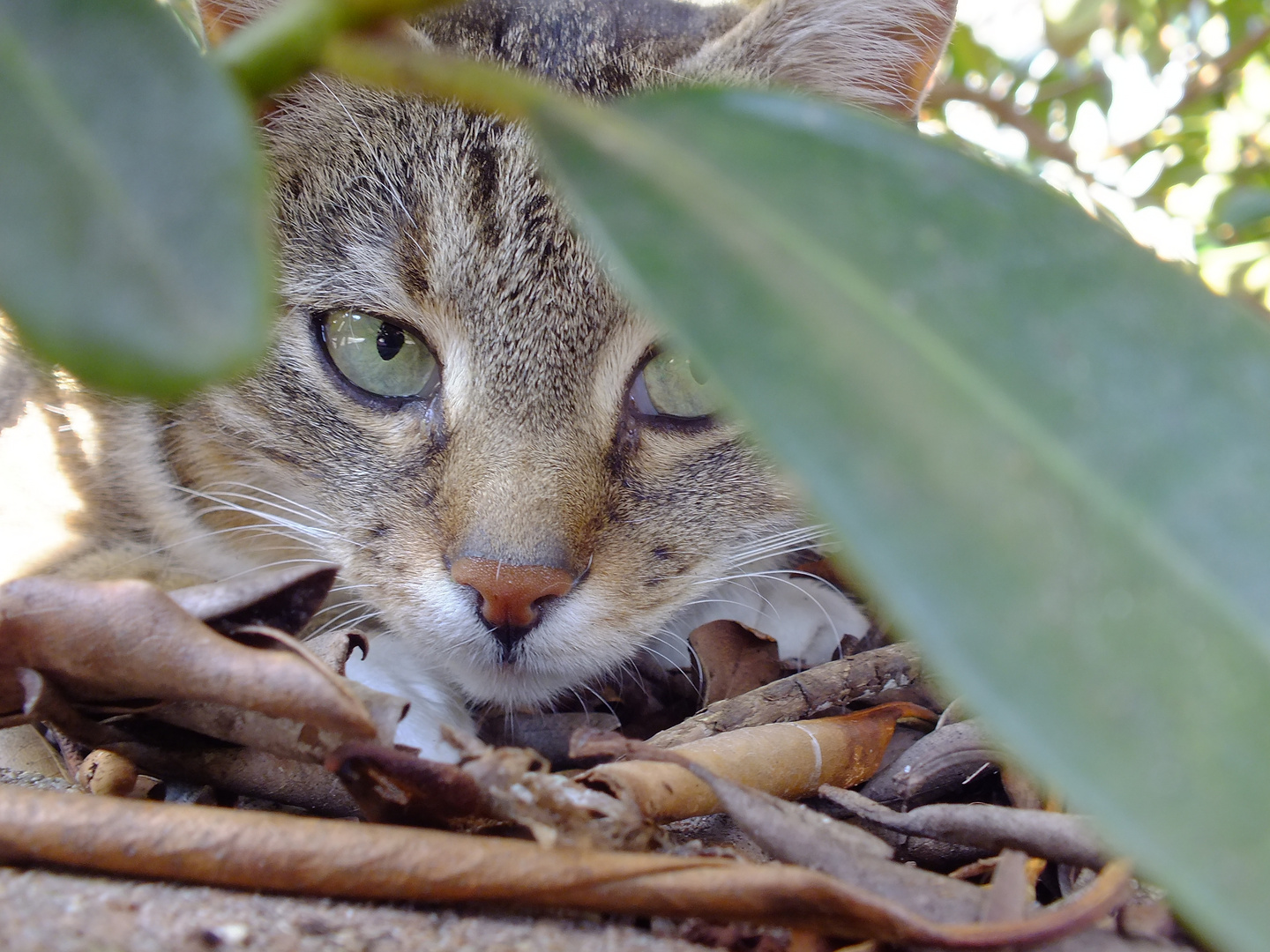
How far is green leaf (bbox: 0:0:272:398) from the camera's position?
18.1 inches

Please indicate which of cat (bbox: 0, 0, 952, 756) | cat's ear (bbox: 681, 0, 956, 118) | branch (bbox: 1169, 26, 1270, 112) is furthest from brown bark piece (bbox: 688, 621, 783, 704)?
branch (bbox: 1169, 26, 1270, 112)

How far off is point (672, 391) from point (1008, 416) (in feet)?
3.52

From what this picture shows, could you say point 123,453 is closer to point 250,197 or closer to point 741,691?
point 741,691

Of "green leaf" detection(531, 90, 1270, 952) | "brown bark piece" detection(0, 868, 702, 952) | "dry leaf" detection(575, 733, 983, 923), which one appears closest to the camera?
"green leaf" detection(531, 90, 1270, 952)

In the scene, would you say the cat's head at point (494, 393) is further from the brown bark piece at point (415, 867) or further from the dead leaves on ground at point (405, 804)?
the brown bark piece at point (415, 867)

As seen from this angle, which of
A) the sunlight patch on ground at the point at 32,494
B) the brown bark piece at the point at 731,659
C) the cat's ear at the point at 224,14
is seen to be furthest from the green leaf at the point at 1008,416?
the sunlight patch on ground at the point at 32,494

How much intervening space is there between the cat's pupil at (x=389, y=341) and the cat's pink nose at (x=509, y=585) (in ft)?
1.30

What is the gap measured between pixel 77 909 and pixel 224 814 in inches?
4.6

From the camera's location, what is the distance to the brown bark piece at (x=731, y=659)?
1.31 meters

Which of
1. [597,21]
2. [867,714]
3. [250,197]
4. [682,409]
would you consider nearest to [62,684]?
[250,197]

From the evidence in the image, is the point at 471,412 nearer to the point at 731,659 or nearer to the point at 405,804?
the point at 731,659

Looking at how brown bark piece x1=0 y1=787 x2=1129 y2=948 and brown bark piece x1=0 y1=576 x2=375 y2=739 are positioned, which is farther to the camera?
brown bark piece x1=0 y1=576 x2=375 y2=739

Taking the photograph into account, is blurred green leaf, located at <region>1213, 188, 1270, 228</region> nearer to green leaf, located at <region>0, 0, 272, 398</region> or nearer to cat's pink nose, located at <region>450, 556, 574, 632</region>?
cat's pink nose, located at <region>450, 556, 574, 632</region>

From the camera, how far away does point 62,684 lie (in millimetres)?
868
